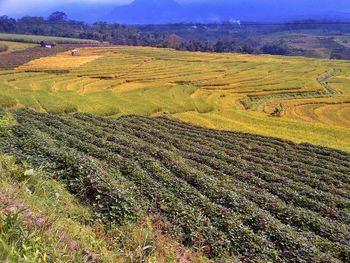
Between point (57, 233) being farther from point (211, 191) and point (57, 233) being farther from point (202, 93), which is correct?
point (202, 93)

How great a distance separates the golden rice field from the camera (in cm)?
5194

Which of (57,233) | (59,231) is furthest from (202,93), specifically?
(57,233)

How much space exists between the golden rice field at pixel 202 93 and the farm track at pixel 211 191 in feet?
67.1

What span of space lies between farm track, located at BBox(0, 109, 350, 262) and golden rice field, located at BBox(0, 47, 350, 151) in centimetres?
2045

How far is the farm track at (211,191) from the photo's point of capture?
14.5m

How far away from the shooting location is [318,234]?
56.0 feet

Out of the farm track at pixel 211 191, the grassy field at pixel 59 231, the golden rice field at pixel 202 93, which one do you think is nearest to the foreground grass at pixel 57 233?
the grassy field at pixel 59 231

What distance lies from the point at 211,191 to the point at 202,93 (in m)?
59.7

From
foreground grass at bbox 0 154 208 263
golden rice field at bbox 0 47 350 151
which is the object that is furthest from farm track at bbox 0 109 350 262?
golden rice field at bbox 0 47 350 151

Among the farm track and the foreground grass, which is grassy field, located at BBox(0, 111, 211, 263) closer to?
the foreground grass

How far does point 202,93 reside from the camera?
7719cm

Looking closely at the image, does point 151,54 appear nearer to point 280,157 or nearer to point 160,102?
point 160,102

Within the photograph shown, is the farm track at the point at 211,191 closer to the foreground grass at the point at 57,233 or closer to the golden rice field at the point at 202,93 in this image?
the foreground grass at the point at 57,233

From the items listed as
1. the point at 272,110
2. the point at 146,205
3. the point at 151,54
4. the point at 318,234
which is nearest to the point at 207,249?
the point at 146,205
